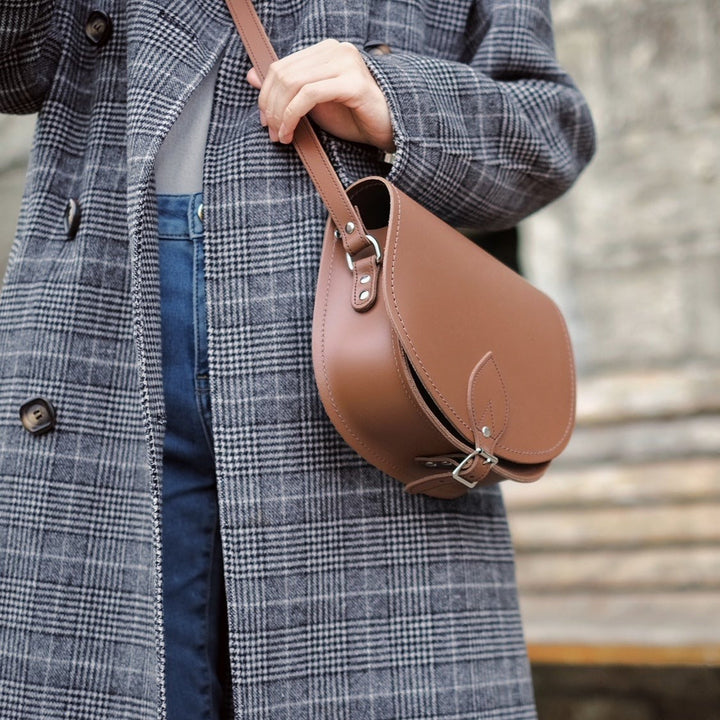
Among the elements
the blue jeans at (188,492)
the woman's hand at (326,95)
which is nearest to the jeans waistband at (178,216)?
the blue jeans at (188,492)

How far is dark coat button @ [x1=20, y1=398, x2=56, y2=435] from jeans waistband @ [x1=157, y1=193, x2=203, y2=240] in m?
0.23

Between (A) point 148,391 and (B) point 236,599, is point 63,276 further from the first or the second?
(B) point 236,599

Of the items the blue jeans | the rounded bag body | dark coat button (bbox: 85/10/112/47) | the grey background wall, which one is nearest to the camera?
the rounded bag body

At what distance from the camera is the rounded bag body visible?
80 cm

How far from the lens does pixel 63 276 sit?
3.24 feet

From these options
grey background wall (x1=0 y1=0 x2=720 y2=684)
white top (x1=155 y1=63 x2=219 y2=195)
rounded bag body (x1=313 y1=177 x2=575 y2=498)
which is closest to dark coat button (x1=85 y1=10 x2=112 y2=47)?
white top (x1=155 y1=63 x2=219 y2=195)

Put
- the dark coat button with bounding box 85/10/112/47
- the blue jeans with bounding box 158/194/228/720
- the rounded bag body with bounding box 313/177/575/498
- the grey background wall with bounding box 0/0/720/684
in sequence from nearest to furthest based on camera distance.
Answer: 1. the rounded bag body with bounding box 313/177/575/498
2. the blue jeans with bounding box 158/194/228/720
3. the dark coat button with bounding box 85/10/112/47
4. the grey background wall with bounding box 0/0/720/684

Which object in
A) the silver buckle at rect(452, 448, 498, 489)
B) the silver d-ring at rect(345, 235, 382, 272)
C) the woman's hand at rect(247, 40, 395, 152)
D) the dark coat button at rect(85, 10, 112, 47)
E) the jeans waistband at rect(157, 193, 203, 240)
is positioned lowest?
the silver buckle at rect(452, 448, 498, 489)

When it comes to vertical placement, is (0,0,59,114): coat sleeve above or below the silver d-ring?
above

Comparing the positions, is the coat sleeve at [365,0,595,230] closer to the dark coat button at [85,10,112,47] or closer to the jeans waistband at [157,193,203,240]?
the jeans waistband at [157,193,203,240]

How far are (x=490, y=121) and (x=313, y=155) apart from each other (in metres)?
0.22

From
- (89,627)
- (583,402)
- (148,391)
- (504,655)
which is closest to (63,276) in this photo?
(148,391)

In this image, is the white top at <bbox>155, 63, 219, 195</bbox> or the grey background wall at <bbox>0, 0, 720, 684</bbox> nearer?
the white top at <bbox>155, 63, 219, 195</bbox>

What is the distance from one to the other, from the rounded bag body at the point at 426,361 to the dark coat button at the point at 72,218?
0.32 metres
